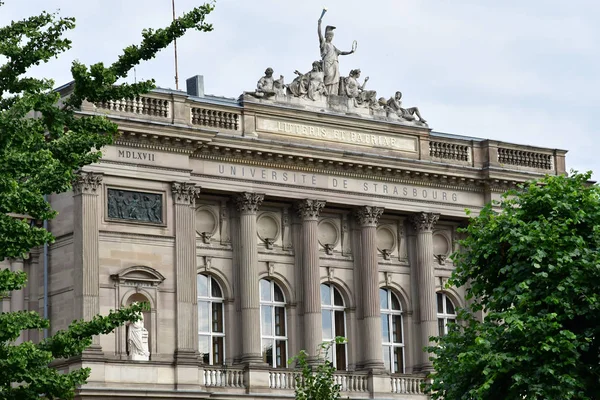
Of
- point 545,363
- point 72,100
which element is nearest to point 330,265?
point 545,363

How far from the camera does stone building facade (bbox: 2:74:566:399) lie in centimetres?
4794

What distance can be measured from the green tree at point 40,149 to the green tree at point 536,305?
10862mm

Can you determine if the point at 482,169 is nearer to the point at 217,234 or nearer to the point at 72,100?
the point at 217,234

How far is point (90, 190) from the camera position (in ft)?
156

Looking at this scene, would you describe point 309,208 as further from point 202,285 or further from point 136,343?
point 136,343

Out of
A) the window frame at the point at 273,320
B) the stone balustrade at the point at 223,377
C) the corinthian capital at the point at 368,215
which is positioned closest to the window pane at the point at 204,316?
the stone balustrade at the point at 223,377

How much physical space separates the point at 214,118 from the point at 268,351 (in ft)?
25.8

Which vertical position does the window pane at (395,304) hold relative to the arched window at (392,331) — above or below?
above

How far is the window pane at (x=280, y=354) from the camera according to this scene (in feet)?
171

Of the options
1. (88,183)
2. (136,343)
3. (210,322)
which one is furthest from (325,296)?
(88,183)

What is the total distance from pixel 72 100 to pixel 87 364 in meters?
17.2

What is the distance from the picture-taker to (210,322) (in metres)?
51.2

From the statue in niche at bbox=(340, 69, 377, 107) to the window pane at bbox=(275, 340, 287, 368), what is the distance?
8.66 metres

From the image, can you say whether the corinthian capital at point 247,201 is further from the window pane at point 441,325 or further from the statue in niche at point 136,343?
the window pane at point 441,325
